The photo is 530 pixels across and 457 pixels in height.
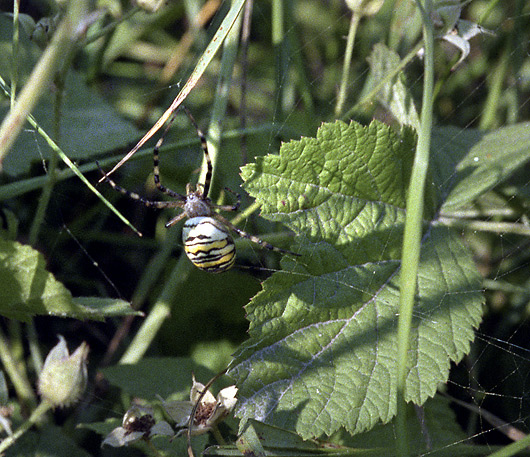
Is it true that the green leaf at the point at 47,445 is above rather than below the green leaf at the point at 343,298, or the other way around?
below

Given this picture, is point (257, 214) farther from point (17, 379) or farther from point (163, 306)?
point (17, 379)

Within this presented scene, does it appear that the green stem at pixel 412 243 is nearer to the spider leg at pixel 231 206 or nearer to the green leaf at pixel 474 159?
the green leaf at pixel 474 159

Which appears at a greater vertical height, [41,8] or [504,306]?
[41,8]

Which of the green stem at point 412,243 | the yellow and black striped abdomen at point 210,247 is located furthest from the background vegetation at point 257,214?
the green stem at point 412,243

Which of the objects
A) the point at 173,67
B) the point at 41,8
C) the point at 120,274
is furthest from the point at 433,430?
the point at 41,8

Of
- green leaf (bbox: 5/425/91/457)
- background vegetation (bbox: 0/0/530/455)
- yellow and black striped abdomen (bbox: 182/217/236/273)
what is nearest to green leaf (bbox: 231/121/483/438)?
background vegetation (bbox: 0/0/530/455)

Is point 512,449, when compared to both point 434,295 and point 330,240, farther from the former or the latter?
point 330,240

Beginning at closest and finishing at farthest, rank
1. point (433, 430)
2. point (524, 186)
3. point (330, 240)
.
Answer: point (330, 240) < point (433, 430) < point (524, 186)
